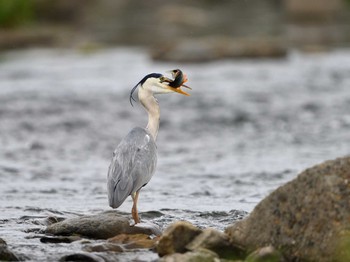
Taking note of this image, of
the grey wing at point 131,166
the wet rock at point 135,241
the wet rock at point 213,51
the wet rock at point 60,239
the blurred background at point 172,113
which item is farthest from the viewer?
the wet rock at point 213,51

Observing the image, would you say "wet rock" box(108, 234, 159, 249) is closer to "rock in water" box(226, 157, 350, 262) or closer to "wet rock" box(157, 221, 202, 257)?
"wet rock" box(157, 221, 202, 257)

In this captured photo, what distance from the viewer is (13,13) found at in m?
29.5

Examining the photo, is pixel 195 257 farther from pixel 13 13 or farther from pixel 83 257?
pixel 13 13

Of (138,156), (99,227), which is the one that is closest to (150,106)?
(138,156)

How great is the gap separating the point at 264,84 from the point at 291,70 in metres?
1.92

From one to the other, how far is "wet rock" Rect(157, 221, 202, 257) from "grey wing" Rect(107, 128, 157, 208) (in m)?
1.02

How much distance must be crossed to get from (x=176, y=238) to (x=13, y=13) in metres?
23.6

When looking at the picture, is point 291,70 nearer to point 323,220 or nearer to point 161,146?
point 161,146

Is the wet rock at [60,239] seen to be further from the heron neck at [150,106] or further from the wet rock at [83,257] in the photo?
the heron neck at [150,106]

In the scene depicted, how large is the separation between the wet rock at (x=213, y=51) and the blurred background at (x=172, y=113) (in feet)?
0.13

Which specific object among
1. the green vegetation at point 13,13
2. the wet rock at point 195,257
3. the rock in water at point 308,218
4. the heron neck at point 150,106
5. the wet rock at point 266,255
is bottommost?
the wet rock at point 195,257

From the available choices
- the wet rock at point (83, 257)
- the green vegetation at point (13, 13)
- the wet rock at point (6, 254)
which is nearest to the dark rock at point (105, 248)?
the wet rock at point (83, 257)

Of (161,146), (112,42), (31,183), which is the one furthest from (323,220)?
(112,42)

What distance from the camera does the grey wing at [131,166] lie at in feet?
26.3
